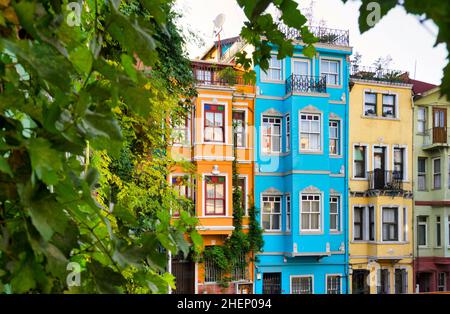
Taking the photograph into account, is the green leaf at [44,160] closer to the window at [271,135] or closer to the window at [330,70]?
the window at [271,135]

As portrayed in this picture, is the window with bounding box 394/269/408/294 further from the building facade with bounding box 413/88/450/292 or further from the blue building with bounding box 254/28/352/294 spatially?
the blue building with bounding box 254/28/352/294

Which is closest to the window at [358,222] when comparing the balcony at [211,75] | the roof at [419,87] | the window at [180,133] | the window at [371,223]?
the window at [371,223]

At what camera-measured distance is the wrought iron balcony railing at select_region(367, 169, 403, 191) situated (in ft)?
23.4

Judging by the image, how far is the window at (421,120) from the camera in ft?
24.6

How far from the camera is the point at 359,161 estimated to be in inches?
282

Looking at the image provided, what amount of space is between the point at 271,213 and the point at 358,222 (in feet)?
4.87

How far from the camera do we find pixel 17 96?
0.30 m

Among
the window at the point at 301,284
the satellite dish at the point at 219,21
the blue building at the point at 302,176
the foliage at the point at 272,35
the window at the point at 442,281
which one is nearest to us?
the foliage at the point at 272,35

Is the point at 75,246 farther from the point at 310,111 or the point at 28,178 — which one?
the point at 310,111

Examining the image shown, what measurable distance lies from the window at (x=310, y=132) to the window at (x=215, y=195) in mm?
1352

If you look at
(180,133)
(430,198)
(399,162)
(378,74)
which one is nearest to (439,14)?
(180,133)

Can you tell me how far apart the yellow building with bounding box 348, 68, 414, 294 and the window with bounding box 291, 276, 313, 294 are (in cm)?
66

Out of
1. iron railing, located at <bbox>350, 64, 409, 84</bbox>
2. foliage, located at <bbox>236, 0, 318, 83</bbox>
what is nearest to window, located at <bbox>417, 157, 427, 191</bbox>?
iron railing, located at <bbox>350, 64, 409, 84</bbox>
